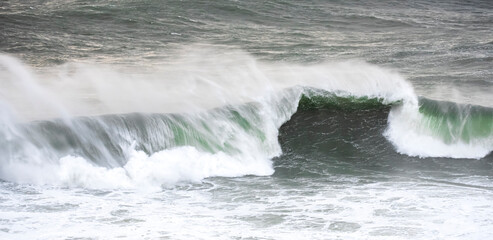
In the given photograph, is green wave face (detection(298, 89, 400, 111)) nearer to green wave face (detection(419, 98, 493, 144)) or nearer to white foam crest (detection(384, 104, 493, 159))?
white foam crest (detection(384, 104, 493, 159))

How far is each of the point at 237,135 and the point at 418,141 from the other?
9.28 ft

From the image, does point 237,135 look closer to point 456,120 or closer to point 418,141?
point 418,141

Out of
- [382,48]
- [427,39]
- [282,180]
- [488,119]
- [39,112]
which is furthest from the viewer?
[427,39]

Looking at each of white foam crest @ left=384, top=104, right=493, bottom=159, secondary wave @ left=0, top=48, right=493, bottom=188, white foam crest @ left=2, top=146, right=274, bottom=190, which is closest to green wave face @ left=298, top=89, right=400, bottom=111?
secondary wave @ left=0, top=48, right=493, bottom=188

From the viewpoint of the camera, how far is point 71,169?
8.60 meters

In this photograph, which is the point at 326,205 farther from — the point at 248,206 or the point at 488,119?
the point at 488,119

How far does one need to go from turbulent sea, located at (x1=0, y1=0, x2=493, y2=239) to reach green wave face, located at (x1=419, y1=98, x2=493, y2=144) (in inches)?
1.3

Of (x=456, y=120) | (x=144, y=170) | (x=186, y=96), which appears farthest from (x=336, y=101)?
(x=144, y=170)

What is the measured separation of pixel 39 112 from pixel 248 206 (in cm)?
375

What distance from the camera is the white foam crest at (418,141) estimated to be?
35.2 ft

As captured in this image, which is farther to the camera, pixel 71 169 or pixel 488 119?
pixel 488 119

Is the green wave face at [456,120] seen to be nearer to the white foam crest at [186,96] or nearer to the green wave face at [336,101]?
the white foam crest at [186,96]

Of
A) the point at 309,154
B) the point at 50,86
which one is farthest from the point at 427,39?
the point at 50,86

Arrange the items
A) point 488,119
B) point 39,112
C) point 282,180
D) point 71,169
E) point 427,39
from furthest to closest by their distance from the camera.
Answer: point 427,39 < point 488,119 < point 39,112 < point 282,180 < point 71,169
